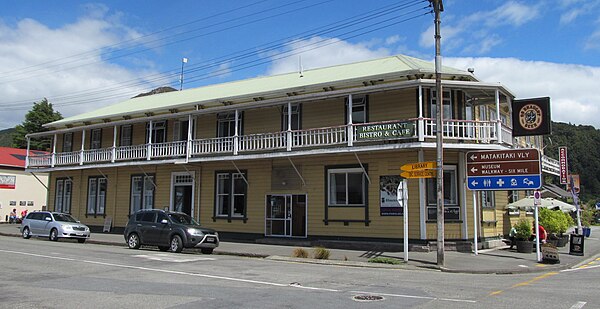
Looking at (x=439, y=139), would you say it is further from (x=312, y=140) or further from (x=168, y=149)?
(x=168, y=149)

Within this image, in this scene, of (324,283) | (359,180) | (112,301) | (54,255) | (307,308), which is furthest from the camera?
(359,180)

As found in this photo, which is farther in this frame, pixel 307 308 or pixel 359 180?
pixel 359 180

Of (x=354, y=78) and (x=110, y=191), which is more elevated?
(x=354, y=78)

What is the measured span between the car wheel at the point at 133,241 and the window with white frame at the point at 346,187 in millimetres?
8098

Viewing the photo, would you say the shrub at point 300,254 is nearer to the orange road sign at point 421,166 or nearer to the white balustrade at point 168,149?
the orange road sign at point 421,166

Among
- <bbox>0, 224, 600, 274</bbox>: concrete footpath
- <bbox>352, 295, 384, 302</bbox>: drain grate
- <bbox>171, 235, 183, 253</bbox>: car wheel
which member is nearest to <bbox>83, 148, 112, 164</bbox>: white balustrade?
<bbox>0, 224, 600, 274</bbox>: concrete footpath

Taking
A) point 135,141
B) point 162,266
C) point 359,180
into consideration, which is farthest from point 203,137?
Answer: point 162,266

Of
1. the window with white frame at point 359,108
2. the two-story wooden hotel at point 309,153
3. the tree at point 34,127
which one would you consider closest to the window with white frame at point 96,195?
the two-story wooden hotel at point 309,153

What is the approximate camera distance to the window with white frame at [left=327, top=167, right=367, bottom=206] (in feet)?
69.2

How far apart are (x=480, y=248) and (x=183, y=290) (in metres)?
13.9

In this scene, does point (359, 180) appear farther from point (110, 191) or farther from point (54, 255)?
point (110, 191)

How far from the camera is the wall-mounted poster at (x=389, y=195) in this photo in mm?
20000

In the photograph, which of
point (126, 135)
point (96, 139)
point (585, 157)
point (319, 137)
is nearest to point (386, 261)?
point (319, 137)

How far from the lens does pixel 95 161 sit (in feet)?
96.2
